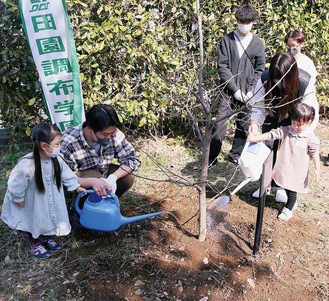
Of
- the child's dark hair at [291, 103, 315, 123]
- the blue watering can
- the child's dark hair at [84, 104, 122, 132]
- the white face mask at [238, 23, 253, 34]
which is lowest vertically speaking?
the blue watering can

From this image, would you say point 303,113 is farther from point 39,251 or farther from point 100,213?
point 39,251

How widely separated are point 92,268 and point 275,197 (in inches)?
72.7

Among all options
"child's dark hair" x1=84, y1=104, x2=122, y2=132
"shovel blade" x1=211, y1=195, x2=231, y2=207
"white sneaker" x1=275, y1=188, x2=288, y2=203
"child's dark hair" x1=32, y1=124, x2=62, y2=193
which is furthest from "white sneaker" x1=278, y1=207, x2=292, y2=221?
"child's dark hair" x1=32, y1=124, x2=62, y2=193

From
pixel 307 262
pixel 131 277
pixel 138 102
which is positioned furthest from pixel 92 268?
pixel 138 102

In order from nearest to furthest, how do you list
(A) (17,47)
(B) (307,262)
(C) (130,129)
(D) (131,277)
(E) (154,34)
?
(D) (131,277) < (B) (307,262) < (A) (17,47) < (E) (154,34) < (C) (130,129)

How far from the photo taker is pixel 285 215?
333cm

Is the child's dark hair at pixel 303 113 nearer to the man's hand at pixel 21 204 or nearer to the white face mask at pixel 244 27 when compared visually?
the white face mask at pixel 244 27

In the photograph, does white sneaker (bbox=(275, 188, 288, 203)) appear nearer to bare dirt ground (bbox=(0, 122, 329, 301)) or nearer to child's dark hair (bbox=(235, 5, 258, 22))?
bare dirt ground (bbox=(0, 122, 329, 301))

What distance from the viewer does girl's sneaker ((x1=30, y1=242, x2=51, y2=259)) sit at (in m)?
2.83

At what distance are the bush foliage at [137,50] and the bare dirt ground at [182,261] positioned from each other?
3.66ft

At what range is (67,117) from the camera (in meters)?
3.67

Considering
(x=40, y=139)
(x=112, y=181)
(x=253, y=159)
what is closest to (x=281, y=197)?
(x=253, y=159)

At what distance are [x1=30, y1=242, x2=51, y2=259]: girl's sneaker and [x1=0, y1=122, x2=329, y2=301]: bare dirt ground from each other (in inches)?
1.7

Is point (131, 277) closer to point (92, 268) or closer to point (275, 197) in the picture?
point (92, 268)
